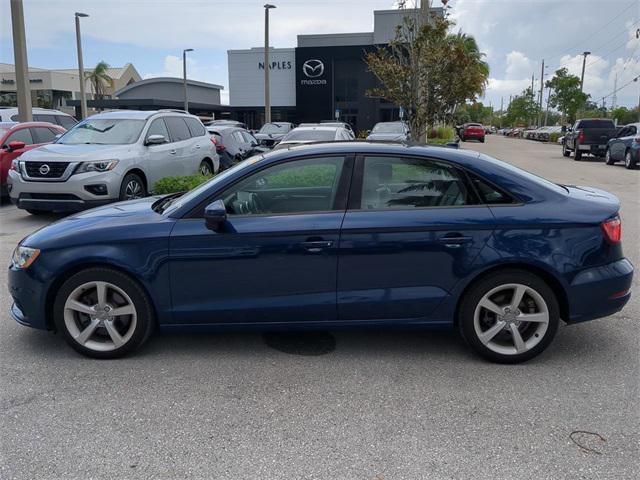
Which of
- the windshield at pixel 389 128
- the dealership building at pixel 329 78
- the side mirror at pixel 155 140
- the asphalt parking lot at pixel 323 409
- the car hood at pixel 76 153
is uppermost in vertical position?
the dealership building at pixel 329 78

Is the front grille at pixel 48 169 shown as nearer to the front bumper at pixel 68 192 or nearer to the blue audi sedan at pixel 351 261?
the front bumper at pixel 68 192

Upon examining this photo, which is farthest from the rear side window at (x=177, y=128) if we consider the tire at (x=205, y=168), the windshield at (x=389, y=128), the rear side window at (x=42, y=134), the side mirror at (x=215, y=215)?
the windshield at (x=389, y=128)

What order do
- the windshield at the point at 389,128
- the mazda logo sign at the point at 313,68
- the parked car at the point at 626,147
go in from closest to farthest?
the parked car at the point at 626,147 < the windshield at the point at 389,128 < the mazda logo sign at the point at 313,68

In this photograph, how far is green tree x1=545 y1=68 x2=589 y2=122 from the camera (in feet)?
178

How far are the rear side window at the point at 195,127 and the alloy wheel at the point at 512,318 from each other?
9234 mm

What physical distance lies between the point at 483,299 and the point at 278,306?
145 cm

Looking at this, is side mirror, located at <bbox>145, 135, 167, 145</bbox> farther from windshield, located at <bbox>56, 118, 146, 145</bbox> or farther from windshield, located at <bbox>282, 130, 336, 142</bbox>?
windshield, located at <bbox>282, 130, 336, 142</bbox>

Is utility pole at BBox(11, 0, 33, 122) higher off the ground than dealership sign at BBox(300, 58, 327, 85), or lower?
lower

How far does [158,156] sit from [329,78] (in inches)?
1640

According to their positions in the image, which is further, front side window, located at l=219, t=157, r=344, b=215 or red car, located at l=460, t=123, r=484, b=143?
red car, located at l=460, t=123, r=484, b=143

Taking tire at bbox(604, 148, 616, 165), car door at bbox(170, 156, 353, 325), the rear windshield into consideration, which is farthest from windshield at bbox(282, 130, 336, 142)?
the rear windshield

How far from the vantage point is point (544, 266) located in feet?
12.9

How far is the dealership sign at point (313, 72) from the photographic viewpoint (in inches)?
1964

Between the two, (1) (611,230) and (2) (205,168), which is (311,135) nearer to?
(2) (205,168)
